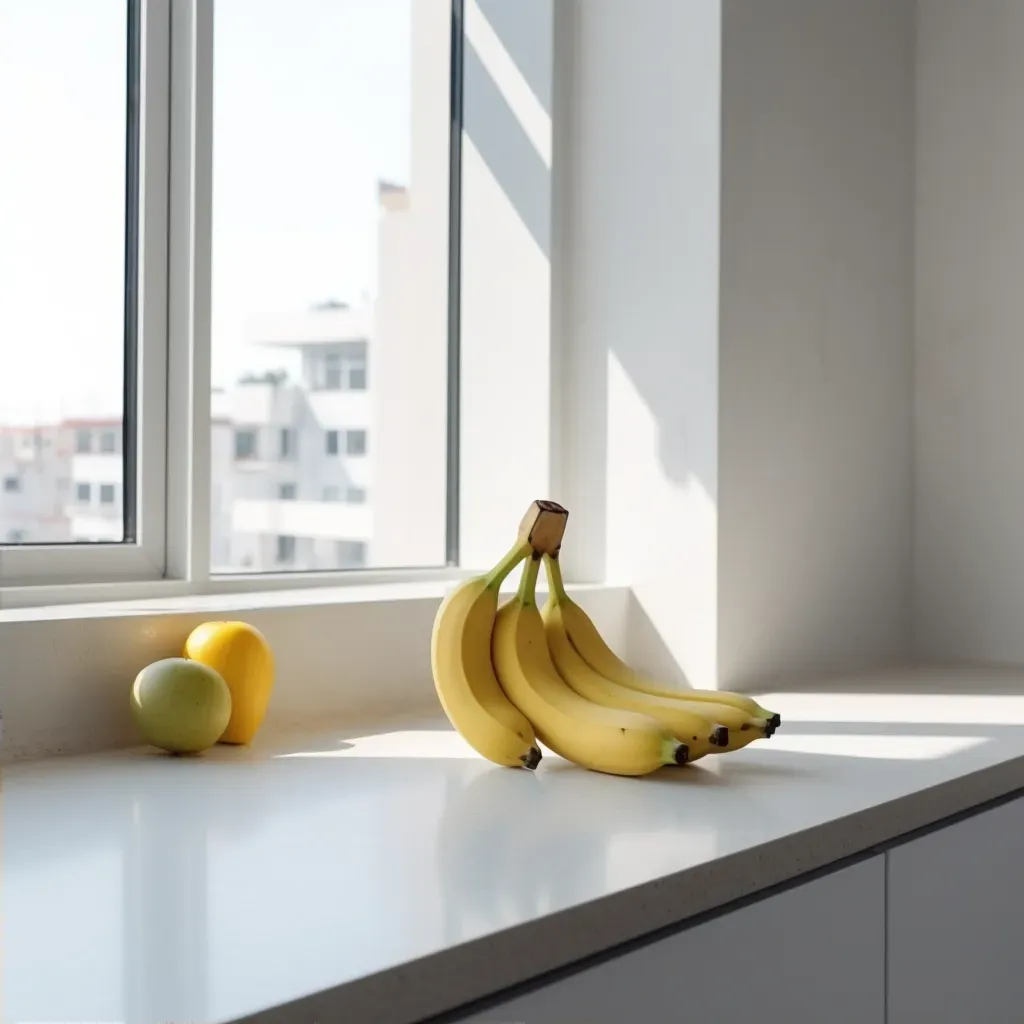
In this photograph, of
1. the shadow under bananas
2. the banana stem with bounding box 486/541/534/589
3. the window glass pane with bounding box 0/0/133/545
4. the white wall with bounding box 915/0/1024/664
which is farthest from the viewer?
the white wall with bounding box 915/0/1024/664

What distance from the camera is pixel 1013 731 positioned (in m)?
1.44

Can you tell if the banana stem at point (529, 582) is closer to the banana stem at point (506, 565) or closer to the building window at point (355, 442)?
the banana stem at point (506, 565)

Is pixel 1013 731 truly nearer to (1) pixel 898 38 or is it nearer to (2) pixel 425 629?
(2) pixel 425 629

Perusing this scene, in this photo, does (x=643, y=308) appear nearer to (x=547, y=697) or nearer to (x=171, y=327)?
(x=171, y=327)

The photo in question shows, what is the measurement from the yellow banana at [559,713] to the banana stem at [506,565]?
0.01m

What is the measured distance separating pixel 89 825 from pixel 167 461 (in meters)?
0.63

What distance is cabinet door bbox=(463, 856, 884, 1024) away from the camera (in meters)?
0.83

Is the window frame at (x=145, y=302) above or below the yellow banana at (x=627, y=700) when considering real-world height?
above

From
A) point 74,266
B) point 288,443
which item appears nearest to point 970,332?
point 288,443

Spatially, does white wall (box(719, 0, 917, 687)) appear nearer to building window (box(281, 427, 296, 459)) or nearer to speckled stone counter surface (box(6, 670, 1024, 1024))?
speckled stone counter surface (box(6, 670, 1024, 1024))

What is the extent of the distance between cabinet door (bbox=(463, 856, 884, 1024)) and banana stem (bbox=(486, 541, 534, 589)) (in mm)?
395

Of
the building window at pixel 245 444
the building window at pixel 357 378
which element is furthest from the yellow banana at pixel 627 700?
the building window at pixel 357 378

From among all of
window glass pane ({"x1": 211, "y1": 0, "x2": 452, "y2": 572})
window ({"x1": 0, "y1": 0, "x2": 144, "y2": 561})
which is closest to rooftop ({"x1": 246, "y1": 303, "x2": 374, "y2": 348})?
window glass pane ({"x1": 211, "y1": 0, "x2": 452, "y2": 572})

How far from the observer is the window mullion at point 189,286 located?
153 cm
